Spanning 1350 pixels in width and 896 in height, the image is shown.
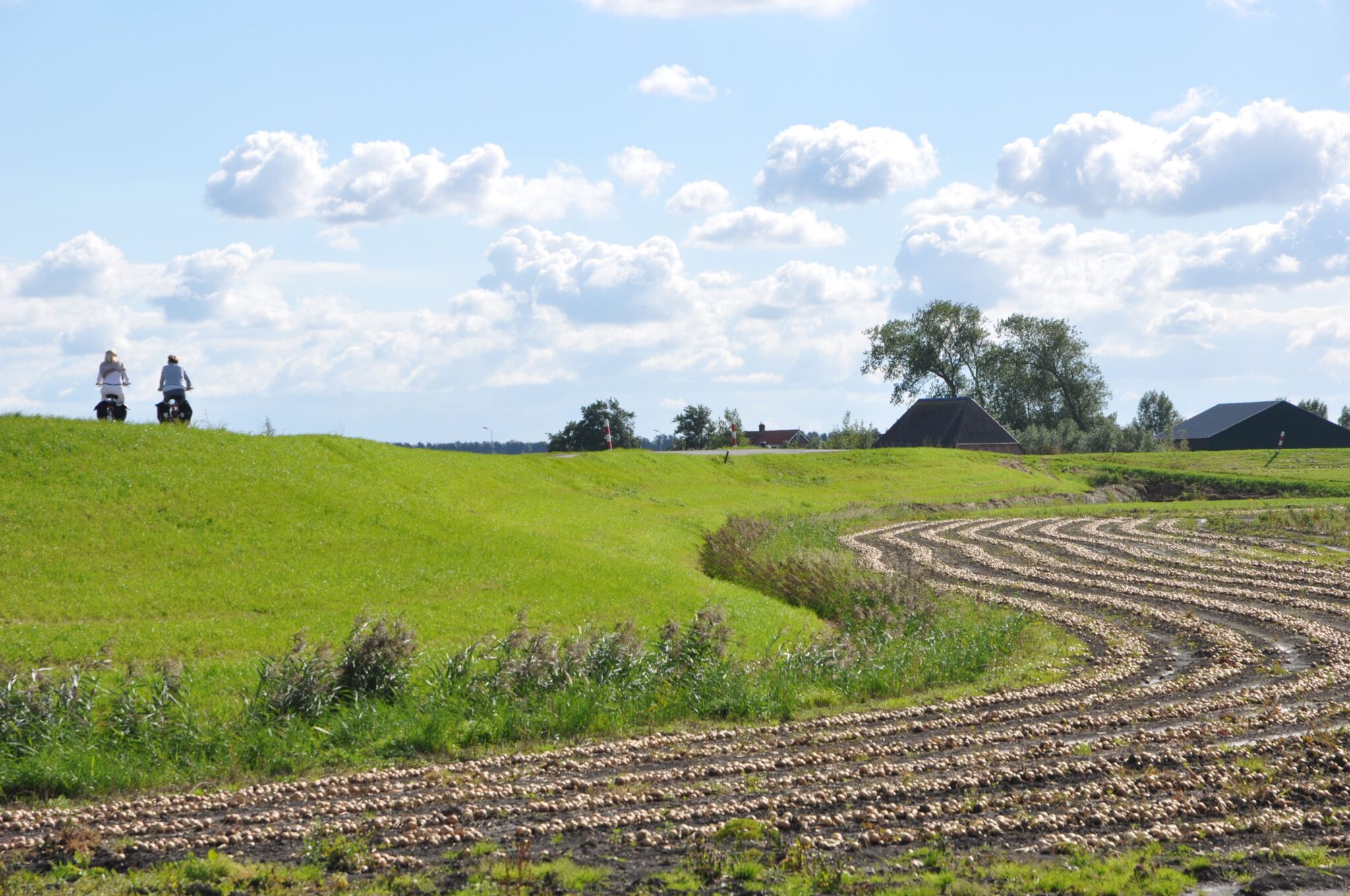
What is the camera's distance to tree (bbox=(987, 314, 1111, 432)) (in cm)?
10481

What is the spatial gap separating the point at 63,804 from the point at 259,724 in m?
2.22

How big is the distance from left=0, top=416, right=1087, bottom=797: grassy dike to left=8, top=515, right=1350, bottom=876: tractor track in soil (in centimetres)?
109

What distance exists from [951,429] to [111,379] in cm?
6409

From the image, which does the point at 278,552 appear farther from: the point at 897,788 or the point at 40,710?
the point at 897,788

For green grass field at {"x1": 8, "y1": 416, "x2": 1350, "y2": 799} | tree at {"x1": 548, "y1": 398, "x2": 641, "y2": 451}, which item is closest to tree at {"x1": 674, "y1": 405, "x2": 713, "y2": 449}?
tree at {"x1": 548, "y1": 398, "x2": 641, "y2": 451}

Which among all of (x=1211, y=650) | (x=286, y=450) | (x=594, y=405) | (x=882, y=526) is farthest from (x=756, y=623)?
(x=594, y=405)

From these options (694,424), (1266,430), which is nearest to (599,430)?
(694,424)

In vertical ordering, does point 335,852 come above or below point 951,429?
below

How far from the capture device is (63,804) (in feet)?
34.2

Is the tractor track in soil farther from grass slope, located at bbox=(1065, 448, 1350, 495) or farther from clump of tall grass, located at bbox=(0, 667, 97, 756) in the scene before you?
grass slope, located at bbox=(1065, 448, 1350, 495)

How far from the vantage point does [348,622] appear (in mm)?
17594

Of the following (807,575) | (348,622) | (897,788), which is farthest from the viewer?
(807,575)

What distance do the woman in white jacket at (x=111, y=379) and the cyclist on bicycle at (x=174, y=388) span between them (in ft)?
3.21

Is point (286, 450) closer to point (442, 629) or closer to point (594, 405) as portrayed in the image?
point (442, 629)
